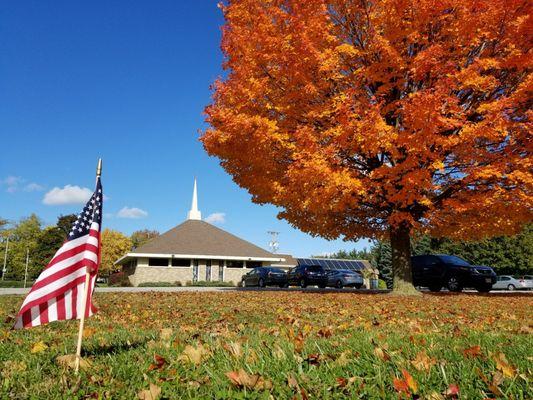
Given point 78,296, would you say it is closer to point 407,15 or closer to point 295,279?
point 407,15

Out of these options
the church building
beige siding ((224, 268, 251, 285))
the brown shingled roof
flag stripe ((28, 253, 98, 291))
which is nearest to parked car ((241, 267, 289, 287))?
the church building

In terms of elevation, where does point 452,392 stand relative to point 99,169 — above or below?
below

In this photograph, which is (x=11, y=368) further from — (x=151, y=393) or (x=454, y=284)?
(x=454, y=284)

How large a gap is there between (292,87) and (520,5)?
609 centimetres

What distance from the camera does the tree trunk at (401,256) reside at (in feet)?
45.3

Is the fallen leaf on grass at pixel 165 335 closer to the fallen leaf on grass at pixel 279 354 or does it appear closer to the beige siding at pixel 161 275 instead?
the fallen leaf on grass at pixel 279 354

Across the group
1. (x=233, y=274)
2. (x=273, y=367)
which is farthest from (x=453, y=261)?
(x=233, y=274)

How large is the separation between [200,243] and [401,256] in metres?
25.5

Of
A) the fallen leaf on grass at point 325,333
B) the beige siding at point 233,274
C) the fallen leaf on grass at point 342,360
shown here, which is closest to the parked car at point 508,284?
the beige siding at point 233,274

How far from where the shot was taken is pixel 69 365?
134 inches

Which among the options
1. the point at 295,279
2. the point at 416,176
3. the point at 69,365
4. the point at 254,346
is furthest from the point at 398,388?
the point at 295,279

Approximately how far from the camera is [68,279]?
3631 millimetres

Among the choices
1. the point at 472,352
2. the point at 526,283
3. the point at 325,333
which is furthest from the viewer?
the point at 526,283

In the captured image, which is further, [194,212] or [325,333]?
[194,212]
